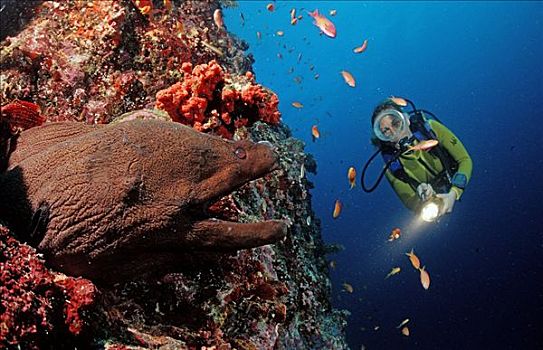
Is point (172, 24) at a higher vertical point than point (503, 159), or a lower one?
higher

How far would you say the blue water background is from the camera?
24.6 metres

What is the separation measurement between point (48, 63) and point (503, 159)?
64948 mm

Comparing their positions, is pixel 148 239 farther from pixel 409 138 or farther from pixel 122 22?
pixel 409 138

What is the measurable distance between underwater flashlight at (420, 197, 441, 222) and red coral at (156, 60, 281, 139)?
4755mm

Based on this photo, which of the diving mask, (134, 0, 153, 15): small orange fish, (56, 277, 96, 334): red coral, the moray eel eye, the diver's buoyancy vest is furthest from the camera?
the diver's buoyancy vest

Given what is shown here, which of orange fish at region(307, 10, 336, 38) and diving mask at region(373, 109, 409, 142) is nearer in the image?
orange fish at region(307, 10, 336, 38)

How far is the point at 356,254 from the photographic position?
154 ft

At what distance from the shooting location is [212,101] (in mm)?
4254

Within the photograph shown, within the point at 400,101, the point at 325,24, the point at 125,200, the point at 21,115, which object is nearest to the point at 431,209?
the point at 400,101

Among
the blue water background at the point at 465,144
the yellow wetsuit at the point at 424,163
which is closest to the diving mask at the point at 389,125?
the yellow wetsuit at the point at 424,163

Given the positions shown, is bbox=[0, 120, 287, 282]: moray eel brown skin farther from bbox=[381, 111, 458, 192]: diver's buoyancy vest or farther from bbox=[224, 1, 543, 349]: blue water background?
bbox=[224, 1, 543, 349]: blue water background

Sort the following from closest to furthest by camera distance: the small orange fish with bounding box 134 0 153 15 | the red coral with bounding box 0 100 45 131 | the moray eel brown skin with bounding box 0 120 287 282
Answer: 1. the moray eel brown skin with bounding box 0 120 287 282
2. the red coral with bounding box 0 100 45 131
3. the small orange fish with bounding box 134 0 153 15

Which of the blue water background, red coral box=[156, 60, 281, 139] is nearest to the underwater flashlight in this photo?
red coral box=[156, 60, 281, 139]

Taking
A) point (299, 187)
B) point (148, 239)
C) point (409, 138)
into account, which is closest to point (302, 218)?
point (299, 187)
